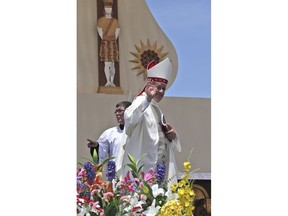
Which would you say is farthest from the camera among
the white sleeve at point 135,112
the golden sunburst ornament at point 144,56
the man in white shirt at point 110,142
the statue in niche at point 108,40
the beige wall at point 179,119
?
the golden sunburst ornament at point 144,56

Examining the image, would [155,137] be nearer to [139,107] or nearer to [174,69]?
[139,107]

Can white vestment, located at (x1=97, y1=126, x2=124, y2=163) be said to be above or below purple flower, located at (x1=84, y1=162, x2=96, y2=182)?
below

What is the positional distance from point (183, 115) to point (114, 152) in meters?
1.76

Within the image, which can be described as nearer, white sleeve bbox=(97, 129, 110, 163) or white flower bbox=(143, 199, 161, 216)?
white flower bbox=(143, 199, 161, 216)

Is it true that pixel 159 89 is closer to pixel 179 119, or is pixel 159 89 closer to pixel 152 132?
pixel 152 132

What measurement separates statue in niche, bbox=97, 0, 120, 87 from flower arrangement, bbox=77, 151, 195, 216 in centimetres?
479

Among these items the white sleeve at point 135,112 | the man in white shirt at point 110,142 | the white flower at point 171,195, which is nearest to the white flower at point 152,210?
the white flower at point 171,195

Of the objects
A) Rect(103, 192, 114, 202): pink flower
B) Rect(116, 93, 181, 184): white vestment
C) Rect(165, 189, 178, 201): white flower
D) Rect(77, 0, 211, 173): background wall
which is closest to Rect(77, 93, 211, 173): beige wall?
Rect(77, 0, 211, 173): background wall

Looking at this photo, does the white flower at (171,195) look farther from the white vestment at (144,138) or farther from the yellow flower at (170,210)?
the white vestment at (144,138)

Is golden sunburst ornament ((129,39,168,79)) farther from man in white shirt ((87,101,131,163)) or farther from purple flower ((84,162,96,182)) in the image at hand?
purple flower ((84,162,96,182))

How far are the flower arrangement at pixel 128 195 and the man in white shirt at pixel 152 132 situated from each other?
1.78 meters

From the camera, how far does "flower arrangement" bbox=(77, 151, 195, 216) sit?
107 inches

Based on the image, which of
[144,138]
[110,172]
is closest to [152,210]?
[110,172]

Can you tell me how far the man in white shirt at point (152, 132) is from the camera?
16.0 feet
